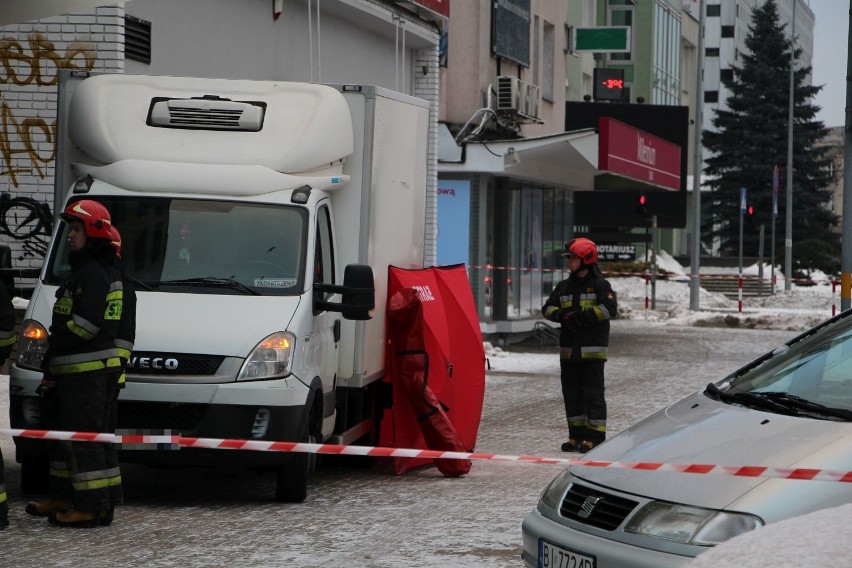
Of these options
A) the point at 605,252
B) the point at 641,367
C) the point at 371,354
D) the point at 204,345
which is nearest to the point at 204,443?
the point at 204,345

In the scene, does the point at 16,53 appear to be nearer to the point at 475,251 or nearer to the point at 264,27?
the point at 264,27

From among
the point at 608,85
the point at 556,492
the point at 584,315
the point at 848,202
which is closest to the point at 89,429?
the point at 556,492

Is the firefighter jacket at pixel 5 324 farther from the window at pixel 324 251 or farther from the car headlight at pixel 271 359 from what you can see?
the window at pixel 324 251

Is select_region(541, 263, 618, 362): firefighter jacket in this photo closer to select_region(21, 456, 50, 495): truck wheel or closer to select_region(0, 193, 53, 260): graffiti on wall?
select_region(21, 456, 50, 495): truck wheel

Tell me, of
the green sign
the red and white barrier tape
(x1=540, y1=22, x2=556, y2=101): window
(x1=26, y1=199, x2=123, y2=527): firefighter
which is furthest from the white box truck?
the green sign

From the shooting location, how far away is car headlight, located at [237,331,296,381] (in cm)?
884

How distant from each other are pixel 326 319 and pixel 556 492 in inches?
163

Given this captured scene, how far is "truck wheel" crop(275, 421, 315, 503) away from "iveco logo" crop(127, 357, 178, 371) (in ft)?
3.05

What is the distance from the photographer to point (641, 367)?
21359 millimetres

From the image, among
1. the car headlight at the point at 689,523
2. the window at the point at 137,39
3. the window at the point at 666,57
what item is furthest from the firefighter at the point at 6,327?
the window at the point at 666,57

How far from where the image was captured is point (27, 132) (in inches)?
572

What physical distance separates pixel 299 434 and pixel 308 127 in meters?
2.10

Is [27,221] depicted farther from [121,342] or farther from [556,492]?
[556,492]

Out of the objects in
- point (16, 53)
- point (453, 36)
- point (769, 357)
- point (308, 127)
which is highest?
→ point (453, 36)
